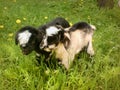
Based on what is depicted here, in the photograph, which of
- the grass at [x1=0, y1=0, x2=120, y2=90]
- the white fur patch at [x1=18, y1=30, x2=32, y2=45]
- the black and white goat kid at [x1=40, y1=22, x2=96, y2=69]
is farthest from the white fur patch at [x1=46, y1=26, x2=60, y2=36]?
the grass at [x1=0, y1=0, x2=120, y2=90]

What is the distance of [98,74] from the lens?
4852mm

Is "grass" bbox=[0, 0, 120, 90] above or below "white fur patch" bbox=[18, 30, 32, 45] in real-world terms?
below

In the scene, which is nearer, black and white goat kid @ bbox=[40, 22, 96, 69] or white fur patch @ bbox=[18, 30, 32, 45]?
white fur patch @ bbox=[18, 30, 32, 45]

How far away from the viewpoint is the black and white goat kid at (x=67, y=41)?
14.8 ft

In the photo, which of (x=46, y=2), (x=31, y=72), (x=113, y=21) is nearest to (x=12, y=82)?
(x=31, y=72)

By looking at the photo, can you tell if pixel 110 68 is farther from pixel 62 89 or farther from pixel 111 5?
pixel 111 5

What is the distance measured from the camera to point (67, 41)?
497 cm

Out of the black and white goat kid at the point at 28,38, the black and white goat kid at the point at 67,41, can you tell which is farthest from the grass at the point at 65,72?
the black and white goat kid at the point at 28,38

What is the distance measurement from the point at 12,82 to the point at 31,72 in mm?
293

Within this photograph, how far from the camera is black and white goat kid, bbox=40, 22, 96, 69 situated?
4.51 m

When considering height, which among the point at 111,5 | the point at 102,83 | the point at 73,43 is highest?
the point at 73,43

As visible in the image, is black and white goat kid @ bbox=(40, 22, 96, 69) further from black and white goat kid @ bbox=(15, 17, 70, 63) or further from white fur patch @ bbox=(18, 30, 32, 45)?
white fur patch @ bbox=(18, 30, 32, 45)

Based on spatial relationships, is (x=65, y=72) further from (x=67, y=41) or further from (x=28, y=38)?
(x=28, y=38)

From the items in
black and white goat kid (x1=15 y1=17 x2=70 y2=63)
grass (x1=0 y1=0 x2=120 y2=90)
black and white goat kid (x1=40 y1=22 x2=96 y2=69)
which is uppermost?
black and white goat kid (x1=15 y1=17 x2=70 y2=63)
